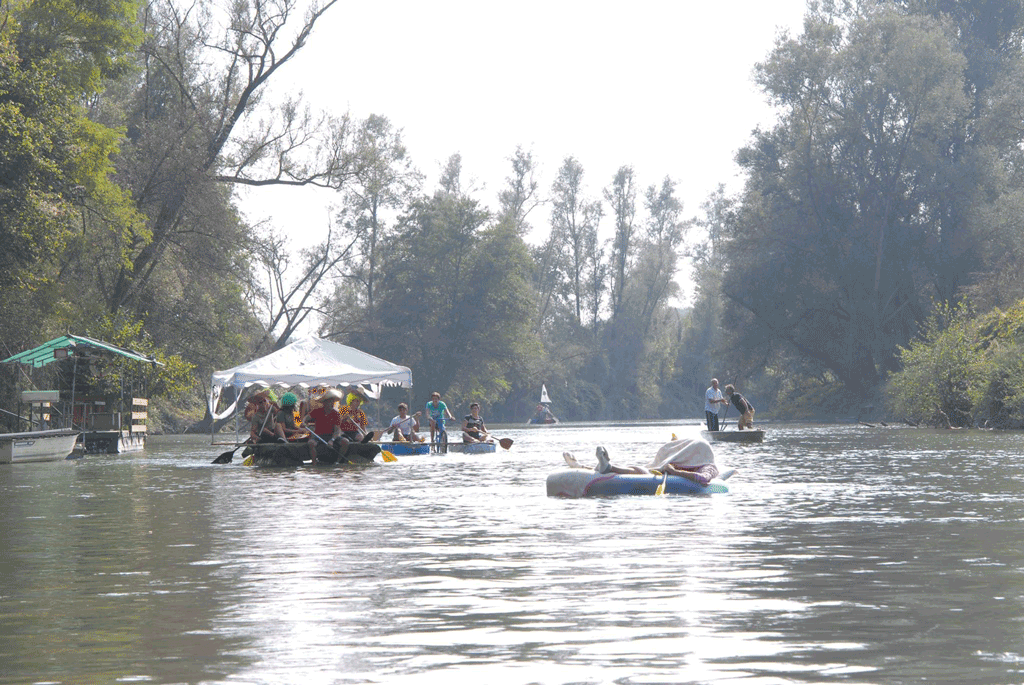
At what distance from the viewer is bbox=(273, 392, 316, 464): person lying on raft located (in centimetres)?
3020

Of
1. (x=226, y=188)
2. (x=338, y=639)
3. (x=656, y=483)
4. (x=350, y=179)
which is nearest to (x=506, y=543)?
(x=338, y=639)

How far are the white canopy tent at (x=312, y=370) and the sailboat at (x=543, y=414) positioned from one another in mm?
63267

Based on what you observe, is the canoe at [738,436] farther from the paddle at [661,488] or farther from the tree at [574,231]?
the tree at [574,231]

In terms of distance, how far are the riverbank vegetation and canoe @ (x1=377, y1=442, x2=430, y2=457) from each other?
1082 cm

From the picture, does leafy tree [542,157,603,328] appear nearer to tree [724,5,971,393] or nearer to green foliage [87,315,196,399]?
tree [724,5,971,393]

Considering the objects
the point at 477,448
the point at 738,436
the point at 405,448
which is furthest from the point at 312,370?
the point at 738,436

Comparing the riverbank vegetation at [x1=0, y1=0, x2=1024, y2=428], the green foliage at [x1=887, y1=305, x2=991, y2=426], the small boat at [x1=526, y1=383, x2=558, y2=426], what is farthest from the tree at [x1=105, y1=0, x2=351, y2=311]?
the small boat at [x1=526, y1=383, x2=558, y2=426]

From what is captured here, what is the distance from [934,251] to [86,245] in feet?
147

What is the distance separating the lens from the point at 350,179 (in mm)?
54594

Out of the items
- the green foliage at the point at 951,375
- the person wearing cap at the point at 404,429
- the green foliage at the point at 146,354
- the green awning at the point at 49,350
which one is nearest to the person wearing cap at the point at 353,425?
the person wearing cap at the point at 404,429

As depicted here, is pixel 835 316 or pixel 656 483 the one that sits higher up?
pixel 835 316

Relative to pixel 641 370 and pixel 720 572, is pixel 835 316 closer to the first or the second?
pixel 641 370

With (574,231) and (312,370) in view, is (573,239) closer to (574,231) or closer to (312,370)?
(574,231)

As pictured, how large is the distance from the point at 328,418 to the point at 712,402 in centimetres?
1849
